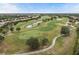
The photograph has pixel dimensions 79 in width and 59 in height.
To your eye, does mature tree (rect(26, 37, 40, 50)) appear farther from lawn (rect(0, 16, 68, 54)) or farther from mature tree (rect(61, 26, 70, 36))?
mature tree (rect(61, 26, 70, 36))

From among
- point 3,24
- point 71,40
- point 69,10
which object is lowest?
point 71,40

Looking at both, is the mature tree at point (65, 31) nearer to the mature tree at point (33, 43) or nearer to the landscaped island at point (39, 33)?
the landscaped island at point (39, 33)

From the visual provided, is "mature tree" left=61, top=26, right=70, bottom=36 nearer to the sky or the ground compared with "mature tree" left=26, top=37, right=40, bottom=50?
nearer to the sky

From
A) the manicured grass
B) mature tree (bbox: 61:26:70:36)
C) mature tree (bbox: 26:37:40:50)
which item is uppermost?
the manicured grass

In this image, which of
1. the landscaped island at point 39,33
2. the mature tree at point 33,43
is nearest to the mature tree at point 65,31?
the landscaped island at point 39,33

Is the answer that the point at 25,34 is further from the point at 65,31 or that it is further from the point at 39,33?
the point at 65,31

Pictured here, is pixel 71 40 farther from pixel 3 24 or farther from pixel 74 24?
pixel 3 24

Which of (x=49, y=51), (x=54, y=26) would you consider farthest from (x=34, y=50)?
(x=54, y=26)

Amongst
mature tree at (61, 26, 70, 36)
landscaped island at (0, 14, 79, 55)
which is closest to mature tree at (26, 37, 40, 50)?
landscaped island at (0, 14, 79, 55)
